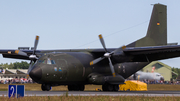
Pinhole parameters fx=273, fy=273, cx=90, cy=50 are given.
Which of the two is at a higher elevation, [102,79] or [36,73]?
[36,73]

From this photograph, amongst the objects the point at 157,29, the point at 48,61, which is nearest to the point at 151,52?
the point at 157,29

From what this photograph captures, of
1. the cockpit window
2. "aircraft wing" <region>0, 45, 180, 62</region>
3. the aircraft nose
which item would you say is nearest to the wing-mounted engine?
"aircraft wing" <region>0, 45, 180, 62</region>

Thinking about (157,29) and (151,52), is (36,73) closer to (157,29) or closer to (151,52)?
(151,52)

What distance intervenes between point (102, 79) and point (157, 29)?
11.4 metres

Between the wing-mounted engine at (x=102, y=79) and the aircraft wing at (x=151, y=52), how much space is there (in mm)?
2866

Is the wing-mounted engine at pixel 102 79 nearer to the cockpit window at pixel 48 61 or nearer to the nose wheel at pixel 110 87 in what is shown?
the nose wheel at pixel 110 87

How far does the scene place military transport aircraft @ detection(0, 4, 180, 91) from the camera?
85.8 feet

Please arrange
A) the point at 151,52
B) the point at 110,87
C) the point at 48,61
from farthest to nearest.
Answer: the point at 110,87 < the point at 151,52 < the point at 48,61

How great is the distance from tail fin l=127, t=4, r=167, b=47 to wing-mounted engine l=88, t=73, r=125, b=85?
290 inches

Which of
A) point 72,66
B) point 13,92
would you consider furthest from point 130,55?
point 13,92

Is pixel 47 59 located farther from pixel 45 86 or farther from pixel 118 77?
pixel 118 77

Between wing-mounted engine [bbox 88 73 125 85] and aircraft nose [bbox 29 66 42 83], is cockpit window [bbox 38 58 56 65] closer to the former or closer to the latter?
aircraft nose [bbox 29 66 42 83]

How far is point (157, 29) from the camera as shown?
35.2 meters

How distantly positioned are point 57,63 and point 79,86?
5876mm
